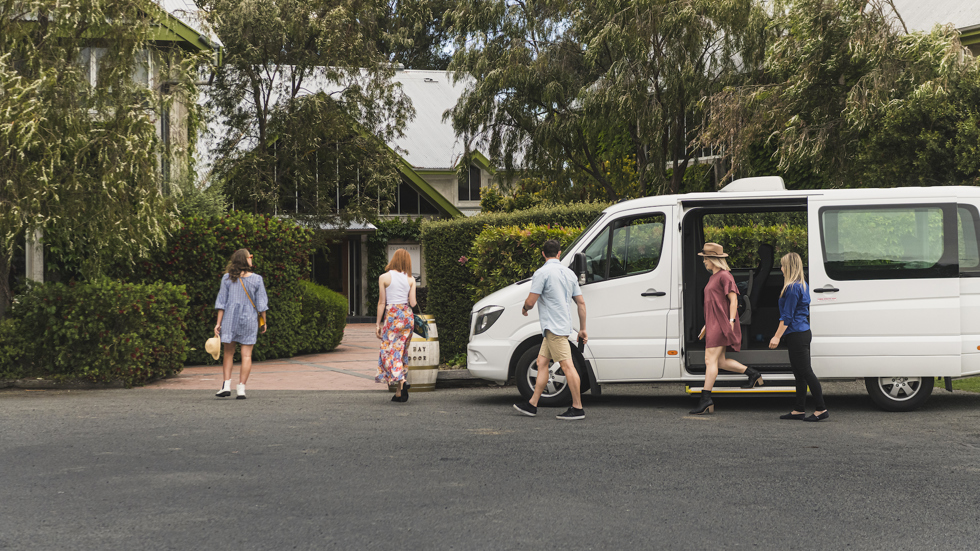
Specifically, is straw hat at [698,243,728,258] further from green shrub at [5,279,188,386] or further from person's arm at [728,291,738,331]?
green shrub at [5,279,188,386]

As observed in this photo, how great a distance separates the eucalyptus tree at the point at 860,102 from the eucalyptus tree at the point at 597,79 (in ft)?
5.70

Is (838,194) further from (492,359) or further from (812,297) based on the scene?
(492,359)

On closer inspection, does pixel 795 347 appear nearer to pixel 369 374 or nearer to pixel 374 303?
pixel 369 374

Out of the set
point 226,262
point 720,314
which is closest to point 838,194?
point 720,314

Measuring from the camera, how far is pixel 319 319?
17.7 metres

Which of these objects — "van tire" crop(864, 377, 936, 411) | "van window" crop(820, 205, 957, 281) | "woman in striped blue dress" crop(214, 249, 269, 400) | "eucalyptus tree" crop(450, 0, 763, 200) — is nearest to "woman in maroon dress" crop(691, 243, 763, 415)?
"van window" crop(820, 205, 957, 281)

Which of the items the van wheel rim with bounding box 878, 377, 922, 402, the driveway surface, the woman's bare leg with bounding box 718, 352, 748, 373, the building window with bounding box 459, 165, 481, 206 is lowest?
the driveway surface

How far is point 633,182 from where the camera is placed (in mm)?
28844

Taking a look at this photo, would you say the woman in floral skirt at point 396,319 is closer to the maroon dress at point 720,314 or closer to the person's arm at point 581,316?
the person's arm at point 581,316

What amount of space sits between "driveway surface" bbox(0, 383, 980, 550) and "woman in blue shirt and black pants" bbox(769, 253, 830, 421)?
0.30 meters

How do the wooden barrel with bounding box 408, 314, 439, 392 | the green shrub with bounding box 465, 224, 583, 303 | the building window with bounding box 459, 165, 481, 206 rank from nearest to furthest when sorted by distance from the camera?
the wooden barrel with bounding box 408, 314, 439, 392 → the green shrub with bounding box 465, 224, 583, 303 → the building window with bounding box 459, 165, 481, 206

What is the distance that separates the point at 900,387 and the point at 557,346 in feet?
12.0

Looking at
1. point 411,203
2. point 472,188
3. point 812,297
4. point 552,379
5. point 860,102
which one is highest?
point 472,188

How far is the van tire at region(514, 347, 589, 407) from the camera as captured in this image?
9795 millimetres
